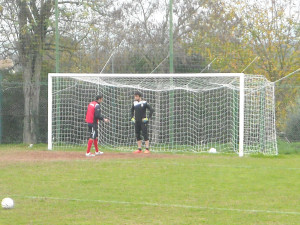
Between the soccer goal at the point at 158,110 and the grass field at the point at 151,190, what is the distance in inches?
129

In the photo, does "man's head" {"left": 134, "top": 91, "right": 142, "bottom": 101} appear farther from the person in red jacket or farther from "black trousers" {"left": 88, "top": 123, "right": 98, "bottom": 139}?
Result: "black trousers" {"left": 88, "top": 123, "right": 98, "bottom": 139}

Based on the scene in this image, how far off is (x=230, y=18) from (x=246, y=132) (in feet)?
21.0

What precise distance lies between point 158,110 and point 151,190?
31.2ft

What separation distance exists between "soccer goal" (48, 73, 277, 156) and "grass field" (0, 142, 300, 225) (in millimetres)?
3282

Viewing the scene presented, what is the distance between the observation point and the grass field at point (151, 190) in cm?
747

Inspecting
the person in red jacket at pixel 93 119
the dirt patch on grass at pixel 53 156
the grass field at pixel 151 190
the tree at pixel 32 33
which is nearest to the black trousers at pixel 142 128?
the dirt patch on grass at pixel 53 156

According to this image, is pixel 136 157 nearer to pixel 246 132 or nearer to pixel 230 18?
pixel 246 132

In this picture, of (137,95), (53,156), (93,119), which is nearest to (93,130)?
(93,119)

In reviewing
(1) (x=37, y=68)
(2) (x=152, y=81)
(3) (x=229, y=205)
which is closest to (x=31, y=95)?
(1) (x=37, y=68)

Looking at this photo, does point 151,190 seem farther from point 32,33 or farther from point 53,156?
point 32,33

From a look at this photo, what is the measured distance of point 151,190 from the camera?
373 inches

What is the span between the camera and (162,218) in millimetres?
7348

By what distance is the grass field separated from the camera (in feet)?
24.5

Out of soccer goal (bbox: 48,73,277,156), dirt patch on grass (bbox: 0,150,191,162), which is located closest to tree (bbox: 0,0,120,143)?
soccer goal (bbox: 48,73,277,156)
